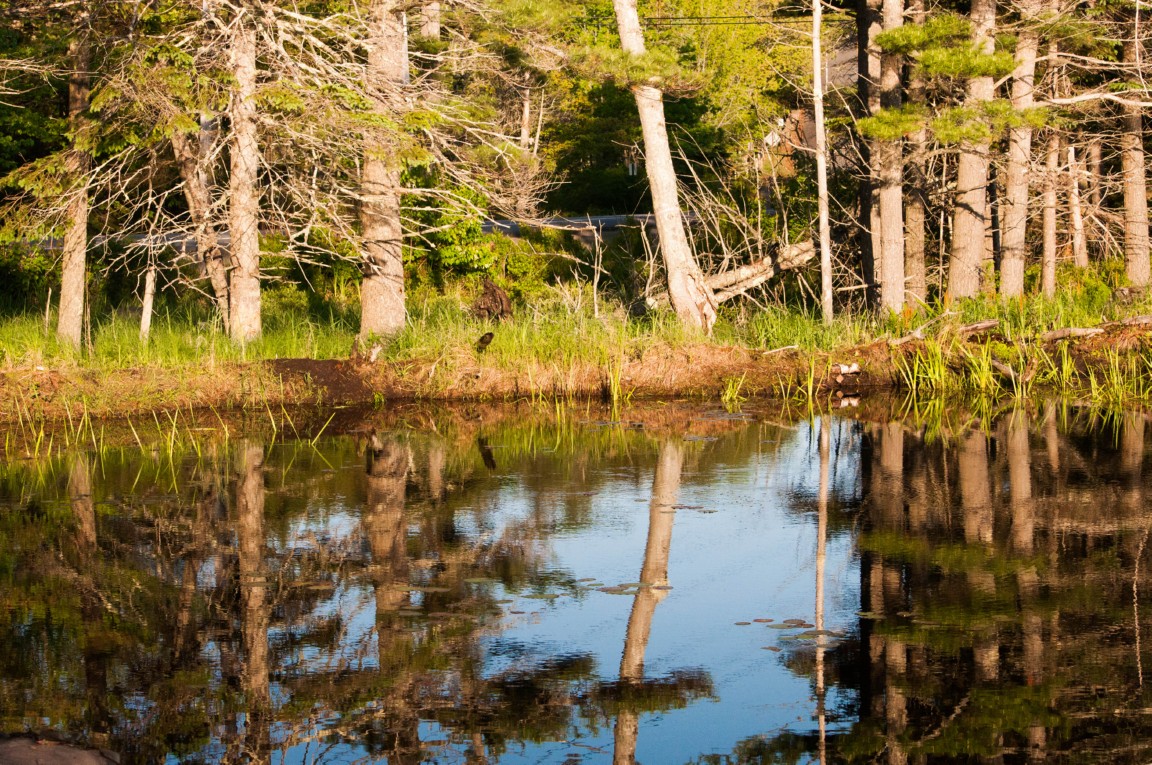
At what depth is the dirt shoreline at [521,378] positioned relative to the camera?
53.5ft

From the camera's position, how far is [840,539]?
10.0 metres

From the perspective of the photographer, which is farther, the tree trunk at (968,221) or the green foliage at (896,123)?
the tree trunk at (968,221)

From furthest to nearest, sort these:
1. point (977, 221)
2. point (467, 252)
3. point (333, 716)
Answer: point (467, 252), point (977, 221), point (333, 716)

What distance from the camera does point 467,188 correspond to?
21781 mm

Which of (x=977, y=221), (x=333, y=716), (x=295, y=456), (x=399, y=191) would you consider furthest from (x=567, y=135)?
(x=333, y=716)

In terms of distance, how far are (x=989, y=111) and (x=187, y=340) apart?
1078 cm

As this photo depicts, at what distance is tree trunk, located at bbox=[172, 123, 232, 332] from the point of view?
17.1 m

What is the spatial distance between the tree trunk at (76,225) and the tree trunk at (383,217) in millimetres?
3503

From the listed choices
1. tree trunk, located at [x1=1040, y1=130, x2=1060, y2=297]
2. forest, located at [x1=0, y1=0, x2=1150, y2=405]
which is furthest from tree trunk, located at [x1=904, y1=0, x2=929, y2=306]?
tree trunk, located at [x1=1040, y1=130, x2=1060, y2=297]

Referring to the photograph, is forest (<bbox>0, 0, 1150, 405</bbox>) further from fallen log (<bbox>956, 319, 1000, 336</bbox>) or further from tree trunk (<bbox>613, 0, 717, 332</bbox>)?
fallen log (<bbox>956, 319, 1000, 336</bbox>)

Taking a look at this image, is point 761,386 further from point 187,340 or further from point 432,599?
point 432,599

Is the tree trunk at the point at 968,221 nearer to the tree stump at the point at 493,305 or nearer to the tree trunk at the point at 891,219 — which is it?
the tree trunk at the point at 891,219

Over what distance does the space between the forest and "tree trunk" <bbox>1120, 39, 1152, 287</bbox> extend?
0.06 meters

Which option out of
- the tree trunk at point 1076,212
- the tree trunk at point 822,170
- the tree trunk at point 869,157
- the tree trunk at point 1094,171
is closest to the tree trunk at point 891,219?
the tree trunk at point 869,157
